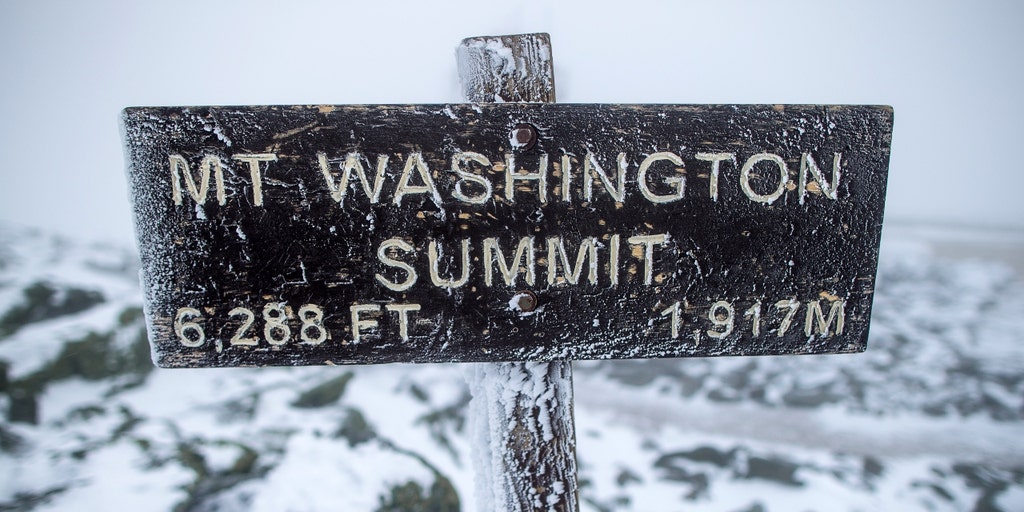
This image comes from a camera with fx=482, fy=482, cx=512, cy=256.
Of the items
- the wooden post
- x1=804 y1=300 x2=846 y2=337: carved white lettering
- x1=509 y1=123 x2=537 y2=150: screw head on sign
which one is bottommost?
the wooden post

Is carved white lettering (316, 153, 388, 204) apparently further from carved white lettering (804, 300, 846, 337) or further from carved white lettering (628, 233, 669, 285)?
carved white lettering (804, 300, 846, 337)

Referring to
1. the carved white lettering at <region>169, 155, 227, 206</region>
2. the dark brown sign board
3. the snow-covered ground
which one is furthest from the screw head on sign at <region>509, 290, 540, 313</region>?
the snow-covered ground

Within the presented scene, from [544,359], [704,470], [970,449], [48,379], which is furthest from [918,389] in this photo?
[48,379]

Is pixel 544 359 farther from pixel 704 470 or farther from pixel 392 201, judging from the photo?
pixel 704 470

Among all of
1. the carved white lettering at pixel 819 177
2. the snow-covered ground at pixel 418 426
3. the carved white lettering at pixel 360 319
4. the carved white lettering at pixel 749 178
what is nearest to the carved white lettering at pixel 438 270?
the carved white lettering at pixel 360 319

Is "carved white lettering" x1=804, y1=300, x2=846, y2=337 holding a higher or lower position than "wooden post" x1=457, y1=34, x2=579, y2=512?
higher

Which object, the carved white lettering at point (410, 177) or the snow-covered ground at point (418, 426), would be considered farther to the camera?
the snow-covered ground at point (418, 426)

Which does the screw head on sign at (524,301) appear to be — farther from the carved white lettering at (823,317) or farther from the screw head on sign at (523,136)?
the carved white lettering at (823,317)
